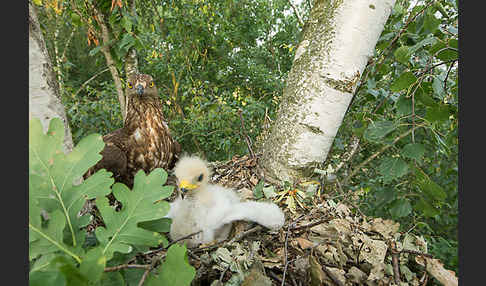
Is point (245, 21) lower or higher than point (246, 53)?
higher

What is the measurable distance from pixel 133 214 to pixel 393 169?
2.88 feet

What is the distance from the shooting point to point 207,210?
127cm

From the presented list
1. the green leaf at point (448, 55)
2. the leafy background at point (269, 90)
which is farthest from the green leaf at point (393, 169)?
the green leaf at point (448, 55)

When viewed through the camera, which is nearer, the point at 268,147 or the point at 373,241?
the point at 373,241

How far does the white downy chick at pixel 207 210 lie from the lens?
3.33ft

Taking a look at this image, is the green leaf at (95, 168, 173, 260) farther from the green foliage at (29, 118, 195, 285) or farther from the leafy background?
the leafy background

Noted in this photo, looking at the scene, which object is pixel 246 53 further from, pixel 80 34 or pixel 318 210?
pixel 80 34

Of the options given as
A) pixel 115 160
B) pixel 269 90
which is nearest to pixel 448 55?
pixel 115 160

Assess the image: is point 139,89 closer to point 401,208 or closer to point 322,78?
point 322,78

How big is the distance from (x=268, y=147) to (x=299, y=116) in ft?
0.71

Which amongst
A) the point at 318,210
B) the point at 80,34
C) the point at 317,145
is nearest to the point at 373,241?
the point at 318,210

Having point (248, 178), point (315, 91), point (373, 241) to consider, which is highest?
point (315, 91)

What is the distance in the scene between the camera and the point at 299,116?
3.97ft

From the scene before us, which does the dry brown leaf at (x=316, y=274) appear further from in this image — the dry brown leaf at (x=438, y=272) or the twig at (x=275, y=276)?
the dry brown leaf at (x=438, y=272)
